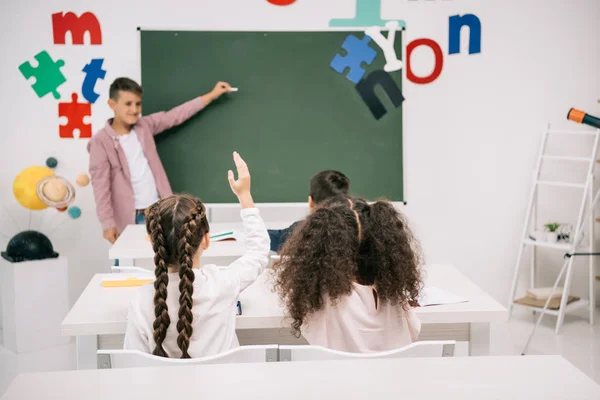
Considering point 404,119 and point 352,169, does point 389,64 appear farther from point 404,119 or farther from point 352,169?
point 352,169

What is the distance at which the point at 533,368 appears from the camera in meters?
1.16

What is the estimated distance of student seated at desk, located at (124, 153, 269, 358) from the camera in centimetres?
178

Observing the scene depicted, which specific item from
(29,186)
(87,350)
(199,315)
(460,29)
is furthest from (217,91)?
(199,315)

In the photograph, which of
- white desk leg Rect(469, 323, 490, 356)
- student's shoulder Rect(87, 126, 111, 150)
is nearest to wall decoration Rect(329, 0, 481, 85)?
student's shoulder Rect(87, 126, 111, 150)

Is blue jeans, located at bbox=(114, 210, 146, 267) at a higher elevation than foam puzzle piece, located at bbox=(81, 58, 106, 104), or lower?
lower

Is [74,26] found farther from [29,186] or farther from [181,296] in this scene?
[181,296]

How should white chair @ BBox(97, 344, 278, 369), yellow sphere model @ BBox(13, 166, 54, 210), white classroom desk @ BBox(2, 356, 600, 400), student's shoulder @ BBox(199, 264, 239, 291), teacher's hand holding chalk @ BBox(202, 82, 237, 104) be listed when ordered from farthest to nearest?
teacher's hand holding chalk @ BBox(202, 82, 237, 104), yellow sphere model @ BBox(13, 166, 54, 210), student's shoulder @ BBox(199, 264, 239, 291), white chair @ BBox(97, 344, 278, 369), white classroom desk @ BBox(2, 356, 600, 400)

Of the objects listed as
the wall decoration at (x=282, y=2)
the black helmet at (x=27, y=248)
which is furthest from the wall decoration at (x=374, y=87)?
the black helmet at (x=27, y=248)

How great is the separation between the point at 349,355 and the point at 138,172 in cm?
301

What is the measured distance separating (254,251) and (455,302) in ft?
2.28

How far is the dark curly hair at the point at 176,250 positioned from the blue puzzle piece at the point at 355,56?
2.70 m

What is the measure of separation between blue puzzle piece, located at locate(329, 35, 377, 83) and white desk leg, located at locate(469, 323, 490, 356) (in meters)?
2.47

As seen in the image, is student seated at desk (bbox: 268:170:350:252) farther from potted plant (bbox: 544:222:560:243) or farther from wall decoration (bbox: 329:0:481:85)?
potted plant (bbox: 544:222:560:243)

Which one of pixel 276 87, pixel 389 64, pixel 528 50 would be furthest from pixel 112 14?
pixel 528 50
